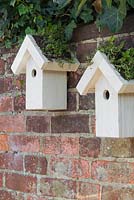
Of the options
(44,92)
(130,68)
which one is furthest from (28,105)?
(130,68)

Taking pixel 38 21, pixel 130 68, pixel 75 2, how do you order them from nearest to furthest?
pixel 130 68 → pixel 75 2 → pixel 38 21

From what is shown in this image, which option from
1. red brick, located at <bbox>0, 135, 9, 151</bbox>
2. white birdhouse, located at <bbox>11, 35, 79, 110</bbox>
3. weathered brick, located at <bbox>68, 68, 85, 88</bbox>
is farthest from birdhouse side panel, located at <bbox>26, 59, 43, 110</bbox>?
red brick, located at <bbox>0, 135, 9, 151</bbox>

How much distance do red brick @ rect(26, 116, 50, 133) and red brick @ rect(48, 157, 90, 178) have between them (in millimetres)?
112

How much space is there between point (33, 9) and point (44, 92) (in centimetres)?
30

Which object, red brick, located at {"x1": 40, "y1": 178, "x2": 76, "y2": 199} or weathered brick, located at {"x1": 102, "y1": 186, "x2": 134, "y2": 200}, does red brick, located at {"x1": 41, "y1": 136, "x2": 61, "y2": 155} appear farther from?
weathered brick, located at {"x1": 102, "y1": 186, "x2": 134, "y2": 200}

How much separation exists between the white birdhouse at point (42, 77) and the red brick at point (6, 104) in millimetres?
252

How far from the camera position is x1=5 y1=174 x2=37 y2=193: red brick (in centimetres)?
153

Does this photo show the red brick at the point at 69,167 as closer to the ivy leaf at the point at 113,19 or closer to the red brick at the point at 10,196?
the red brick at the point at 10,196

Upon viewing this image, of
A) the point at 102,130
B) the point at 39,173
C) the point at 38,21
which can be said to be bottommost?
the point at 39,173

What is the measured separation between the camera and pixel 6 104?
1.64 metres

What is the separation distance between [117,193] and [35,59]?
Result: 0.48 m

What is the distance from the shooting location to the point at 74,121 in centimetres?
139

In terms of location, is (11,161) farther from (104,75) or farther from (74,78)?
(104,75)

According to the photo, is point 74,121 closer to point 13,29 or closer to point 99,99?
point 99,99
